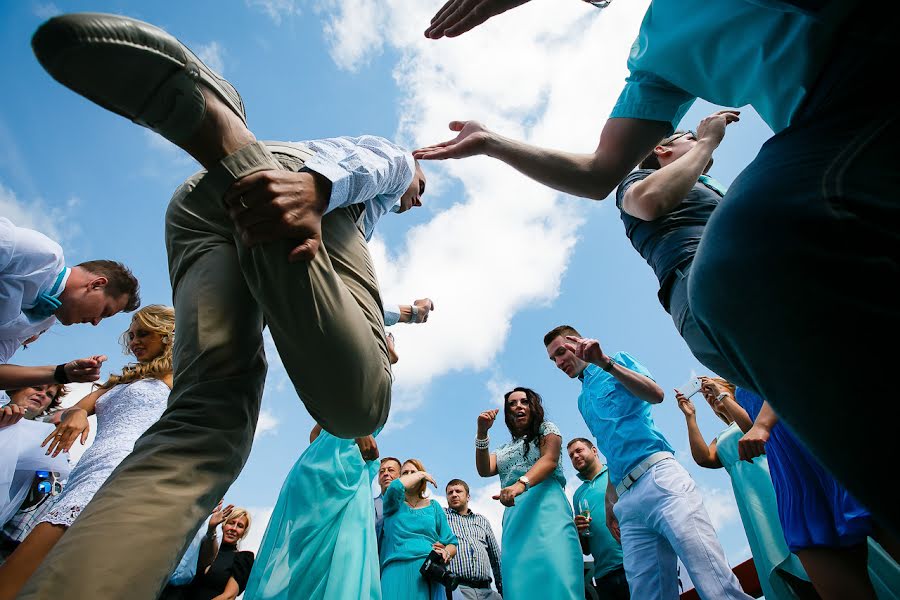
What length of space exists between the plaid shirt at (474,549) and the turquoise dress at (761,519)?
256 cm

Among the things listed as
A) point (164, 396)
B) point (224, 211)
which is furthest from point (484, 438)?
point (224, 211)

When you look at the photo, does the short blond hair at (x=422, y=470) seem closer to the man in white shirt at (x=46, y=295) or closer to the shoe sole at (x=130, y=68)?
the man in white shirt at (x=46, y=295)

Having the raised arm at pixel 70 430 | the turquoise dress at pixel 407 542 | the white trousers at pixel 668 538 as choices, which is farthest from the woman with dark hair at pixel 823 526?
the raised arm at pixel 70 430

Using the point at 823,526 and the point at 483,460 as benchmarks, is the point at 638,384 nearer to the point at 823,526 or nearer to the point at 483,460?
the point at 823,526

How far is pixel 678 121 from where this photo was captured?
48.9 inches

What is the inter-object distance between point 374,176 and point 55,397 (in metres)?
4.27

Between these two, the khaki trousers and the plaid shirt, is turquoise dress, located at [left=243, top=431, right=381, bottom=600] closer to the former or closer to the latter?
the khaki trousers

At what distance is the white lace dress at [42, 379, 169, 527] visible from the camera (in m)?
2.48

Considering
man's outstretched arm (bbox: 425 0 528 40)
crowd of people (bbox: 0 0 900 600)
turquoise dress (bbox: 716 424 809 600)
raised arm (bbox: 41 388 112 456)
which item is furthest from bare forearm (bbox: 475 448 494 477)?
man's outstretched arm (bbox: 425 0 528 40)

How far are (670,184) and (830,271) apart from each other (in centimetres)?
141

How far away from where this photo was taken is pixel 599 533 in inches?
173

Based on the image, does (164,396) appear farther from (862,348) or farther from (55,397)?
(862,348)

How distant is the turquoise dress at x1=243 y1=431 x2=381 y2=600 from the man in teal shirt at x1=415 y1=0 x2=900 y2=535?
284cm

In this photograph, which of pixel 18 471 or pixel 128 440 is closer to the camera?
pixel 128 440
